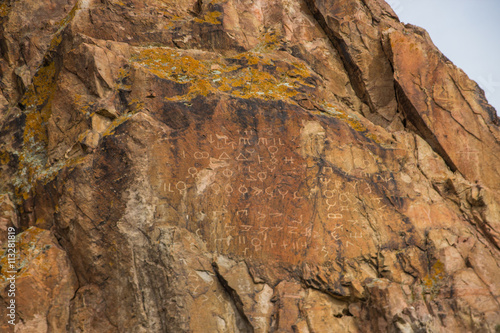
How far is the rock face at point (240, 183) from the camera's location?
7.94 meters

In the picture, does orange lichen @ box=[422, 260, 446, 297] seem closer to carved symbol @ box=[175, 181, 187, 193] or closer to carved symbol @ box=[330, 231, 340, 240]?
carved symbol @ box=[330, 231, 340, 240]

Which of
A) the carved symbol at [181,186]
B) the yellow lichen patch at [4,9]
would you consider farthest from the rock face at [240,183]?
the yellow lichen patch at [4,9]

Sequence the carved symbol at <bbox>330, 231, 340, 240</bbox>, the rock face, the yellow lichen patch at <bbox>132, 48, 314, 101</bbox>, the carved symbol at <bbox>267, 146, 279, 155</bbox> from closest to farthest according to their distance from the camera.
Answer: the rock face < the carved symbol at <bbox>330, 231, 340, 240</bbox> < the carved symbol at <bbox>267, 146, 279, 155</bbox> < the yellow lichen patch at <bbox>132, 48, 314, 101</bbox>

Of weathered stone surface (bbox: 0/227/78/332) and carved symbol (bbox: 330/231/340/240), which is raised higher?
carved symbol (bbox: 330/231/340/240)

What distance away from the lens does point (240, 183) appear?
8.80 meters

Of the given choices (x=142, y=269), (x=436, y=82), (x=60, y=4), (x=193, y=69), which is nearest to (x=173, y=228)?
(x=142, y=269)

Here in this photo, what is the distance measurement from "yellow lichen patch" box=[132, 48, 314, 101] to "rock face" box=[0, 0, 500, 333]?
0.05 m

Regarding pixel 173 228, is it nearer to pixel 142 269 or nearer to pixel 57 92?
pixel 142 269

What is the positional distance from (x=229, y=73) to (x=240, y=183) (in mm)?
2795

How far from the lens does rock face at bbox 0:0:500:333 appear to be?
7938 millimetres

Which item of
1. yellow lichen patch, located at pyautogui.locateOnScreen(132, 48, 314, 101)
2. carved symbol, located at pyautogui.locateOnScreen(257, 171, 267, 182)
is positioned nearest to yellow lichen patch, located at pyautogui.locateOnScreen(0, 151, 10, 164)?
yellow lichen patch, located at pyautogui.locateOnScreen(132, 48, 314, 101)

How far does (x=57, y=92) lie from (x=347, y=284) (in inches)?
277

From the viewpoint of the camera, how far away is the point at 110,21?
36.3ft

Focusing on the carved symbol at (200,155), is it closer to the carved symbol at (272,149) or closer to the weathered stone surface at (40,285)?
the carved symbol at (272,149)
